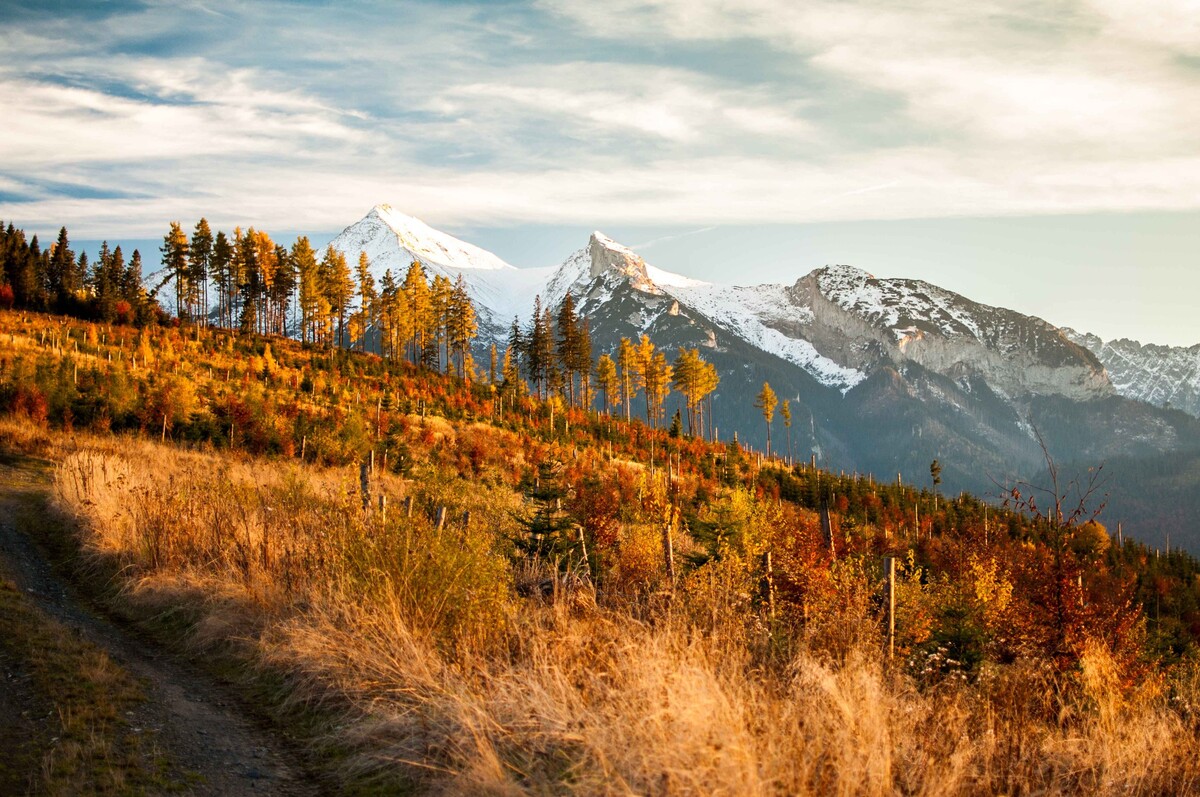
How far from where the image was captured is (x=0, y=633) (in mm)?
7156

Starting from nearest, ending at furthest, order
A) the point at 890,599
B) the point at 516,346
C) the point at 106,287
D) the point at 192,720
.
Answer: the point at 192,720
the point at 890,599
the point at 106,287
the point at 516,346

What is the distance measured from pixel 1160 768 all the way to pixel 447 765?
17.7 ft

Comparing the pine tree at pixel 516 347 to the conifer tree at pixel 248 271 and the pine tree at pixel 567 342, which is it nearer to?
the pine tree at pixel 567 342

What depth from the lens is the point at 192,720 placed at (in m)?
5.71

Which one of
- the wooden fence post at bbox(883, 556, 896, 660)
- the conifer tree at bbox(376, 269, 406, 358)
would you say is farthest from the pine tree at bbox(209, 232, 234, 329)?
the wooden fence post at bbox(883, 556, 896, 660)

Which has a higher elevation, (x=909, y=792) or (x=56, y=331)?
(x=56, y=331)

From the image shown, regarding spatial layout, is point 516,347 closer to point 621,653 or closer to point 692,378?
point 692,378

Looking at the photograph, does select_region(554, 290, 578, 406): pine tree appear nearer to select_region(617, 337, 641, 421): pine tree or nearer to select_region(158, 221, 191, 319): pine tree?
select_region(617, 337, 641, 421): pine tree

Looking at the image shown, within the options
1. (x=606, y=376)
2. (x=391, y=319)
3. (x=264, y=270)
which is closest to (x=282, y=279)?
(x=264, y=270)

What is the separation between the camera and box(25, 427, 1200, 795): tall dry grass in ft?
13.9

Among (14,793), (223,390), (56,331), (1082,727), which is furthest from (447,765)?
(56,331)

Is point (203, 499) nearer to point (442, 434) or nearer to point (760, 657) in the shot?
point (760, 657)

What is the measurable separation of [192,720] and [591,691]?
3.12 metres

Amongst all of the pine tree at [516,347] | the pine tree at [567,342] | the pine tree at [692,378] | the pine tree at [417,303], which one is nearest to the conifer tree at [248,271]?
the pine tree at [417,303]
